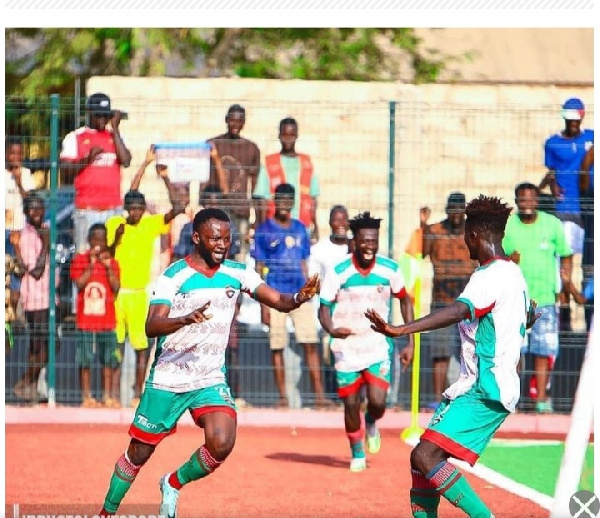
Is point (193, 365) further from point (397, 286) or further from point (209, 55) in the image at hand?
point (209, 55)

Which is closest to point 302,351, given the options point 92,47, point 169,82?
point 169,82

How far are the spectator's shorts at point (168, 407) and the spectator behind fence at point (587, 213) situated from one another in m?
6.20

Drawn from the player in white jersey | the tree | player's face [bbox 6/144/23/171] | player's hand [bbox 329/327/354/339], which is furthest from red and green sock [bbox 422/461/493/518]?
the tree

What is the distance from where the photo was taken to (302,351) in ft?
48.9

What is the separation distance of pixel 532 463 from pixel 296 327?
3129 millimetres

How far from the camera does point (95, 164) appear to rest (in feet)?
47.3

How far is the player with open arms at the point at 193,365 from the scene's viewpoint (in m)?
9.23

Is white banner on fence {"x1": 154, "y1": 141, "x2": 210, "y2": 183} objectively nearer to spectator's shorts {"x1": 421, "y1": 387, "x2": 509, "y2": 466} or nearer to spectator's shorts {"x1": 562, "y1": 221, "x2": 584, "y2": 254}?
spectator's shorts {"x1": 562, "y1": 221, "x2": 584, "y2": 254}

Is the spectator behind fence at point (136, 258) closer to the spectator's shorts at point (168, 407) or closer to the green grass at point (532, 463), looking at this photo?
the green grass at point (532, 463)

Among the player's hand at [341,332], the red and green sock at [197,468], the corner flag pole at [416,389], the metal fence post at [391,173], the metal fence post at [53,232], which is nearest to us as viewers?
the red and green sock at [197,468]

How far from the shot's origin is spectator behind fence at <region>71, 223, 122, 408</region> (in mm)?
14594

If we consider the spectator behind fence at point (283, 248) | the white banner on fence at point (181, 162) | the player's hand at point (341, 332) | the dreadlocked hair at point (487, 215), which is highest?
the white banner on fence at point (181, 162)

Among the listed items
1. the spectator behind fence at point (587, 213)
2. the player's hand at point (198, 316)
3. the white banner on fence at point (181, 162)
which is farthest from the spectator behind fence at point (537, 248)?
the player's hand at point (198, 316)
